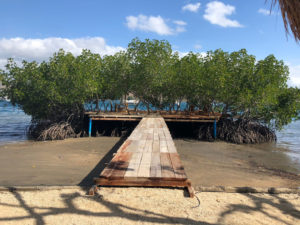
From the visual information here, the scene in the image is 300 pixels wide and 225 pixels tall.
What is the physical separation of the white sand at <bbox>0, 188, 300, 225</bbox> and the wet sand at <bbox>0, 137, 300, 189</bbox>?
222 cm

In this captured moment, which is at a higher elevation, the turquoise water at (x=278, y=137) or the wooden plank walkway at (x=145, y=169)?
the wooden plank walkway at (x=145, y=169)

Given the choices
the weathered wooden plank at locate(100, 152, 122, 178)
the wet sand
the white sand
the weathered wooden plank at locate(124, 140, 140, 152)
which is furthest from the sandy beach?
the weathered wooden plank at locate(124, 140, 140, 152)

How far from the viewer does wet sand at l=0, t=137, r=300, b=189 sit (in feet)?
22.4

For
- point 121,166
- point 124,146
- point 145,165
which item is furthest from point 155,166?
point 124,146

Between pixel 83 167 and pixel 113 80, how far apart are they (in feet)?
30.5

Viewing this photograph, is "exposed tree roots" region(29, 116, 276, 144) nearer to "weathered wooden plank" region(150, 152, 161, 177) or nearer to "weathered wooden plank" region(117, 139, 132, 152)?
"weathered wooden plank" region(117, 139, 132, 152)

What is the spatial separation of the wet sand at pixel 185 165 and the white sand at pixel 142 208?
222 centimetres

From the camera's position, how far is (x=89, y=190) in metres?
4.16

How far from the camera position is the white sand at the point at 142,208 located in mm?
3455

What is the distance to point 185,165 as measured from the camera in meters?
8.73

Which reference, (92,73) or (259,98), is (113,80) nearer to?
(92,73)

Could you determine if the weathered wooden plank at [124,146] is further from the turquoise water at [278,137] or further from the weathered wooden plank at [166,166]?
the turquoise water at [278,137]

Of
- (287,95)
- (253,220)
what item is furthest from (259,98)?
(253,220)

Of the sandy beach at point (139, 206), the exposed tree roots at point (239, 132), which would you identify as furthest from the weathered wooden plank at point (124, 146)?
the exposed tree roots at point (239, 132)
